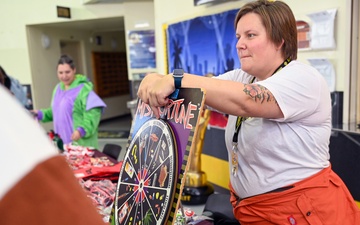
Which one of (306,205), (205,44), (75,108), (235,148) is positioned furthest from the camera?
(205,44)

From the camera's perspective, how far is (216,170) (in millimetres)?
4031

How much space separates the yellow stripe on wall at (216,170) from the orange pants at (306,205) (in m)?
2.57

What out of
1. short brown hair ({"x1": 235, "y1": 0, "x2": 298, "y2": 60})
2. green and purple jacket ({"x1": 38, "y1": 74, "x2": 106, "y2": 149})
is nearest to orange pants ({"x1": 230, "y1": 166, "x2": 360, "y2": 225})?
short brown hair ({"x1": 235, "y1": 0, "x2": 298, "y2": 60})

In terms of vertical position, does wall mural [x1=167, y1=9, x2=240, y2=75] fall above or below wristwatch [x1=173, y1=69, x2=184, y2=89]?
above

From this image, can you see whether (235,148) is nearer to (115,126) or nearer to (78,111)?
(78,111)

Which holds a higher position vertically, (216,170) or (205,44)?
(205,44)

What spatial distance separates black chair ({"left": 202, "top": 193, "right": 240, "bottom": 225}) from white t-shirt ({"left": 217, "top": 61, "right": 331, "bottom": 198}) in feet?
1.30

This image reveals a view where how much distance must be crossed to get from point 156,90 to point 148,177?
0.92ft

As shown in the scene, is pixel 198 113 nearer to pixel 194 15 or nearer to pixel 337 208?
pixel 337 208

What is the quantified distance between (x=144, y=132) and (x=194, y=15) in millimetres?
3206

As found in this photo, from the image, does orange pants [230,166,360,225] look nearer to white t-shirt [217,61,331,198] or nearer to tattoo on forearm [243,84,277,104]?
white t-shirt [217,61,331,198]

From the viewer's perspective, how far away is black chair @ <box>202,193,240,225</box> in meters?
1.59

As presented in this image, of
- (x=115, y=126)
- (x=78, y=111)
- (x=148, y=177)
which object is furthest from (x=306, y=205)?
(x=115, y=126)

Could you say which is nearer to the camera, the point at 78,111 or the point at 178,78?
the point at 178,78
